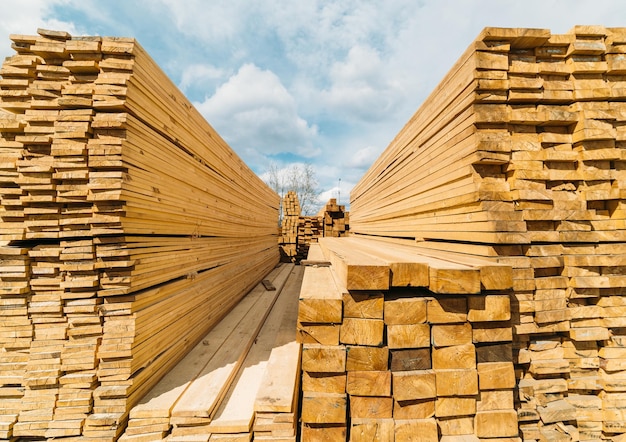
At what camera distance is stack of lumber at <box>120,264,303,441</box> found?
2.19 meters

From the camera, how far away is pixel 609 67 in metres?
2.89

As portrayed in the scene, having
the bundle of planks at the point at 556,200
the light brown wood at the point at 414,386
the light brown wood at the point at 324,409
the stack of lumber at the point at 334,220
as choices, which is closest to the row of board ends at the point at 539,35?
the bundle of planks at the point at 556,200

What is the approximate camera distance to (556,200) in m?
2.81

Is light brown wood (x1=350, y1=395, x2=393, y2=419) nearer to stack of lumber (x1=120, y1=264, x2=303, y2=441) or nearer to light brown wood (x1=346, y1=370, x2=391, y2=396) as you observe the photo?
light brown wood (x1=346, y1=370, x2=391, y2=396)

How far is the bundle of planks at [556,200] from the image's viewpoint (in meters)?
2.73

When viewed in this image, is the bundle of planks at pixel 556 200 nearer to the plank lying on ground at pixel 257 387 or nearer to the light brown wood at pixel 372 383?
the light brown wood at pixel 372 383

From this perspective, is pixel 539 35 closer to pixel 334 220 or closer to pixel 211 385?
pixel 211 385

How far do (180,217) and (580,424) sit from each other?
5.38 meters

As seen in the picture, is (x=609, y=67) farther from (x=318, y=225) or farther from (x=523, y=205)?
(x=318, y=225)

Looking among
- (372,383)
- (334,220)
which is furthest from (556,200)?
(334,220)

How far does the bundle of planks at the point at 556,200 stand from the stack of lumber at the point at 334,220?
9422 mm

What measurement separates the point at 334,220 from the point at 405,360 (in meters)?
10.4

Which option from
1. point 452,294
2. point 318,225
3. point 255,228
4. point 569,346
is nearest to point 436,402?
point 452,294

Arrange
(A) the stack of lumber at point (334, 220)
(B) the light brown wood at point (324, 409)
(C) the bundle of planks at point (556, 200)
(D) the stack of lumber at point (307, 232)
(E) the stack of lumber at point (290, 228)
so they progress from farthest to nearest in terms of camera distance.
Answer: (D) the stack of lumber at point (307, 232) < (E) the stack of lumber at point (290, 228) < (A) the stack of lumber at point (334, 220) < (C) the bundle of planks at point (556, 200) < (B) the light brown wood at point (324, 409)
